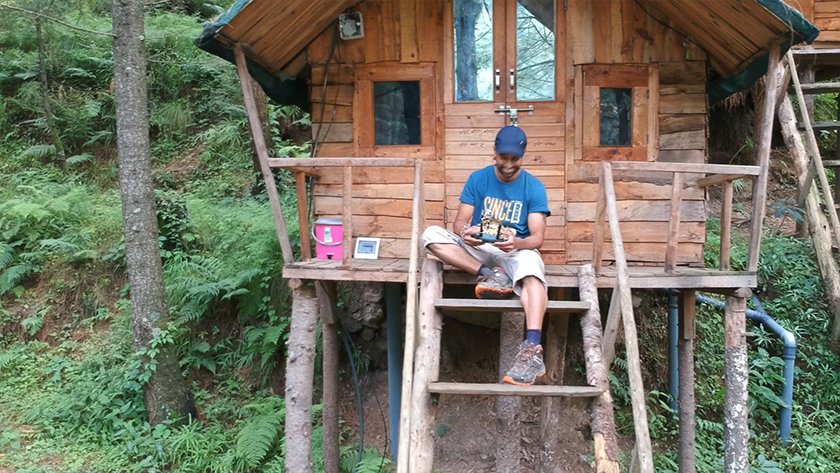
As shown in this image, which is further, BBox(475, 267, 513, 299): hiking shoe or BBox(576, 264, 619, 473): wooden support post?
BBox(475, 267, 513, 299): hiking shoe

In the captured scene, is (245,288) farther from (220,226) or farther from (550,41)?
(550,41)

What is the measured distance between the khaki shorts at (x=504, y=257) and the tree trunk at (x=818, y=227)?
452 centimetres

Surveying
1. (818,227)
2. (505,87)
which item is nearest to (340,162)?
(505,87)

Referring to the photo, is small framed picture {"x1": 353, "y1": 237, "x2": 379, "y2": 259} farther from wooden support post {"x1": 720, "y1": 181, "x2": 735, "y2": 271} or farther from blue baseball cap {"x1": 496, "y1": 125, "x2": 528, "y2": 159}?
wooden support post {"x1": 720, "y1": 181, "x2": 735, "y2": 271}

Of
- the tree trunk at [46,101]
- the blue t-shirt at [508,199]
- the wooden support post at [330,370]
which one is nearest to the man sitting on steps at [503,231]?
the blue t-shirt at [508,199]

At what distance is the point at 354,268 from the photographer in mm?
4898

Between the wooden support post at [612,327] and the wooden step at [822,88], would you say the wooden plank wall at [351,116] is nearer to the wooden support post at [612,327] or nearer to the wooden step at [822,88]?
the wooden support post at [612,327]

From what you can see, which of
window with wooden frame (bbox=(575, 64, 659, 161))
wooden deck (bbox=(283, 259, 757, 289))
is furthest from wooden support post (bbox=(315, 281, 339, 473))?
window with wooden frame (bbox=(575, 64, 659, 161))

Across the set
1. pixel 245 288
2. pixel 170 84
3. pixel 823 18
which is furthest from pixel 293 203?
pixel 823 18

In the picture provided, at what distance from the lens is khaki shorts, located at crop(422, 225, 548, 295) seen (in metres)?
4.26

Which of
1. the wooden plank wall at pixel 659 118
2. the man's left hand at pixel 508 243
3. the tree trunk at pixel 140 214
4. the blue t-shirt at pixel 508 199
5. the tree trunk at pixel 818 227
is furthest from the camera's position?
the tree trunk at pixel 818 227

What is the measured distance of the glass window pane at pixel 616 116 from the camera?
18.7ft

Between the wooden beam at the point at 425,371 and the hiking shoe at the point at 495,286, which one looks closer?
the wooden beam at the point at 425,371

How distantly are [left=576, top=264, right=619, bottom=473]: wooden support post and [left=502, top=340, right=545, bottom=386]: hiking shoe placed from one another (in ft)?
1.10
